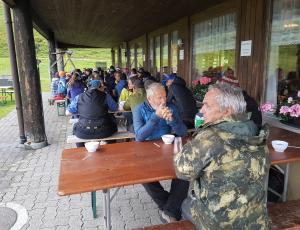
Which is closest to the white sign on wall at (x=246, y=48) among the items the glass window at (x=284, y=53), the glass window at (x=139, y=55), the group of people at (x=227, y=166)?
the glass window at (x=284, y=53)

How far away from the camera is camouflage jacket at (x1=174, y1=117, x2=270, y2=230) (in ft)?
4.56

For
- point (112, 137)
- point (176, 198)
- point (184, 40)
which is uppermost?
point (184, 40)

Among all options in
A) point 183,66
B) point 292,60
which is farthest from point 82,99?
point 183,66

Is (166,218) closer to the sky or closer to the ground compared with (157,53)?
closer to the ground

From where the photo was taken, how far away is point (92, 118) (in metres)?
3.27

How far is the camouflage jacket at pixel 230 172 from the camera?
1389 millimetres

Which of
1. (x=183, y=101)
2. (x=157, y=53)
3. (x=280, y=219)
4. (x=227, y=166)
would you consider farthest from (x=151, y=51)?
(x=227, y=166)

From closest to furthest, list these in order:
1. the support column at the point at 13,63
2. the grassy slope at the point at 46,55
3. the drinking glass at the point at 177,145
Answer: the drinking glass at the point at 177,145, the support column at the point at 13,63, the grassy slope at the point at 46,55

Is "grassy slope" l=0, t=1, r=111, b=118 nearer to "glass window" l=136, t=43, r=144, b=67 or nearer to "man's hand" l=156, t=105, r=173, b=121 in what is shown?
"glass window" l=136, t=43, r=144, b=67

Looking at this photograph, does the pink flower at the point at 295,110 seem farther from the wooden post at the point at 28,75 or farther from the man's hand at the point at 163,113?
the wooden post at the point at 28,75

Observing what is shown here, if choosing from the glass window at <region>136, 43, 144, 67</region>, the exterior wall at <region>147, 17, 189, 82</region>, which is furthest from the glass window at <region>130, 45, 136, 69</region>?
the exterior wall at <region>147, 17, 189, 82</region>

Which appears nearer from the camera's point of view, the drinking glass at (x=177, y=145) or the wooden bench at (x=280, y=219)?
the wooden bench at (x=280, y=219)

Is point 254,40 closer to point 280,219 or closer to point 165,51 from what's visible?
point 280,219

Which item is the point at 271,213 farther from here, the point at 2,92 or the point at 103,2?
the point at 2,92
